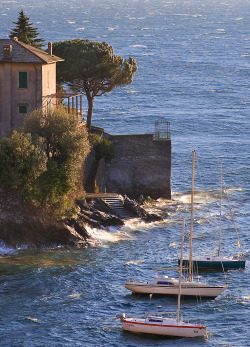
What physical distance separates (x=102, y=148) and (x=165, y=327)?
3319cm

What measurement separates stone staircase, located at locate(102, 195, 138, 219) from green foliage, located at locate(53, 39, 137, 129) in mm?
13048

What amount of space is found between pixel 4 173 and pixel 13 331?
1761 cm

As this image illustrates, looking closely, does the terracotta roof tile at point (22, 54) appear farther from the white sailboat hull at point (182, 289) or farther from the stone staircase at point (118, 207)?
the white sailboat hull at point (182, 289)

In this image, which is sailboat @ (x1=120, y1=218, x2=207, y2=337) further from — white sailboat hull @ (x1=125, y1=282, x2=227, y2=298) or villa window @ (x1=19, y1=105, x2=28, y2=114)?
villa window @ (x1=19, y1=105, x2=28, y2=114)

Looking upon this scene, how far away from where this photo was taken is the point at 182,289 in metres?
63.0

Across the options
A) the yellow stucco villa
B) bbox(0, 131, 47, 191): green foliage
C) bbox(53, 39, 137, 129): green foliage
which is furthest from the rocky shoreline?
bbox(53, 39, 137, 129): green foliage

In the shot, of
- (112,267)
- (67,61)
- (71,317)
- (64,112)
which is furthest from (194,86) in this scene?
(71,317)

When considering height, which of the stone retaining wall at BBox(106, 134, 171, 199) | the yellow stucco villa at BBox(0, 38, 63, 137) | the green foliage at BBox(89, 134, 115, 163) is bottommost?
the stone retaining wall at BBox(106, 134, 171, 199)

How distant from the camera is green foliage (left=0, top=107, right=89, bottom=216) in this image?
71125mm

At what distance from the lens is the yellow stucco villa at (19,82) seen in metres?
78.8

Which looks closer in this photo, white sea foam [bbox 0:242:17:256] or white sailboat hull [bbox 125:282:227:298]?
white sailboat hull [bbox 125:282:227:298]

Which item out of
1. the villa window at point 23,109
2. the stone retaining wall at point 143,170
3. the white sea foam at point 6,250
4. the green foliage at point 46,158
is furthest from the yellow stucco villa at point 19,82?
the white sea foam at point 6,250

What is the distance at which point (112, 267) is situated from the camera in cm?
6812

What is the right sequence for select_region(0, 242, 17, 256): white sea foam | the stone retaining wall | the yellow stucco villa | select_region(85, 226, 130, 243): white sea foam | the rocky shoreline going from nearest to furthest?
1. select_region(0, 242, 17, 256): white sea foam
2. the rocky shoreline
3. select_region(85, 226, 130, 243): white sea foam
4. the yellow stucco villa
5. the stone retaining wall
